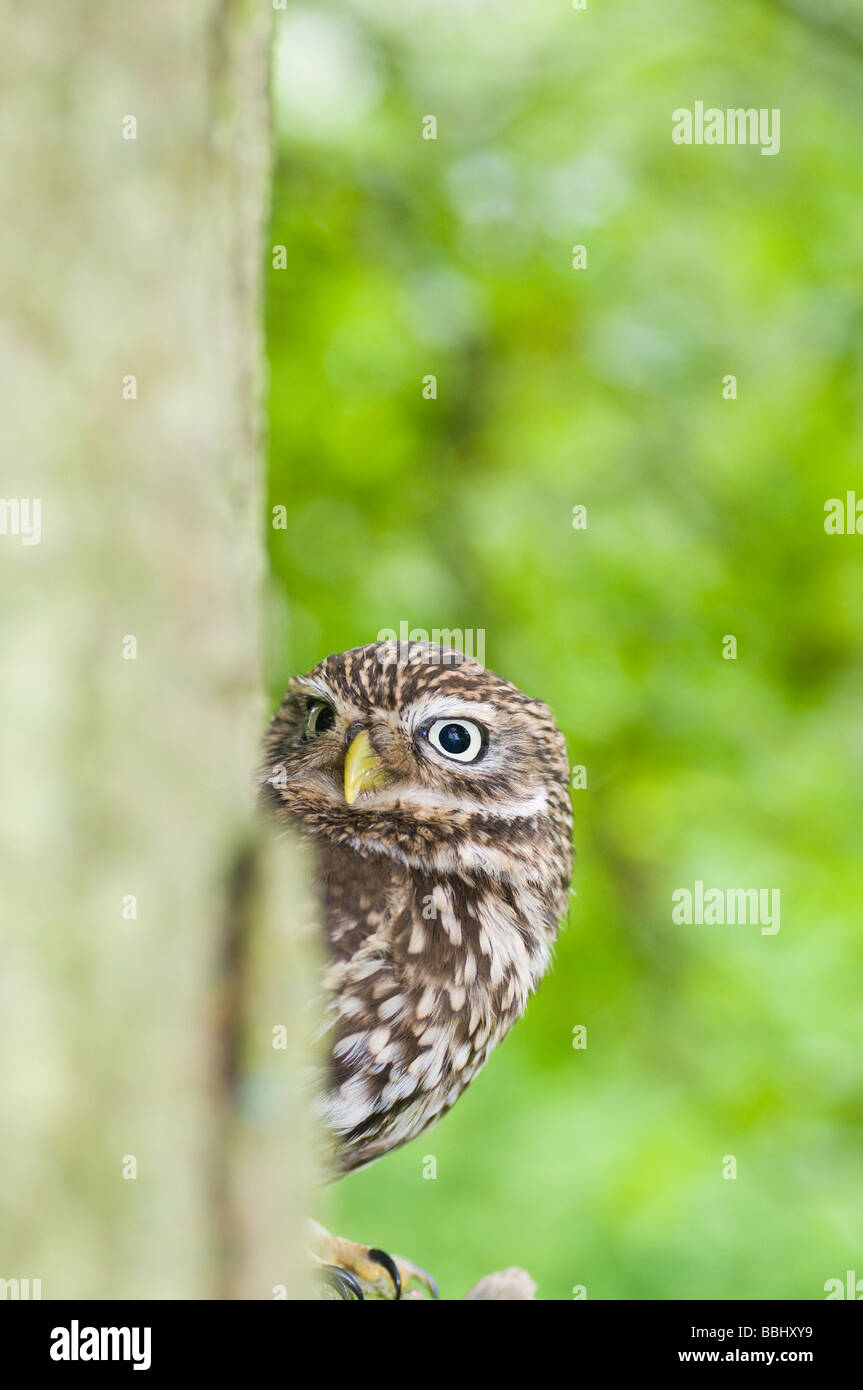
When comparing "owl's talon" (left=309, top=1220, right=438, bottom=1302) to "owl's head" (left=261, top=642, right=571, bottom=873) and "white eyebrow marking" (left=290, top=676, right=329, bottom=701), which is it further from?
"white eyebrow marking" (left=290, top=676, right=329, bottom=701)

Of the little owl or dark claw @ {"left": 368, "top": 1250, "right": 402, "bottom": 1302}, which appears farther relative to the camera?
dark claw @ {"left": 368, "top": 1250, "right": 402, "bottom": 1302}

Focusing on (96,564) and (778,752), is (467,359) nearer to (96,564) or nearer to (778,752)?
(778,752)

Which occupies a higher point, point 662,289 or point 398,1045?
point 662,289

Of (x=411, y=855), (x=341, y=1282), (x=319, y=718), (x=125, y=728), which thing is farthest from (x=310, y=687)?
(x=125, y=728)

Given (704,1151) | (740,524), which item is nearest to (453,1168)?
(704,1151)

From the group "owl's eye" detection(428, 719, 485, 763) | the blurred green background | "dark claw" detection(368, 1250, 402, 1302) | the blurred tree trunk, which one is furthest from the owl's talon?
the blurred green background

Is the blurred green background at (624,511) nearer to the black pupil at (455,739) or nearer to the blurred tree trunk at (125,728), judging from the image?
the black pupil at (455,739)
